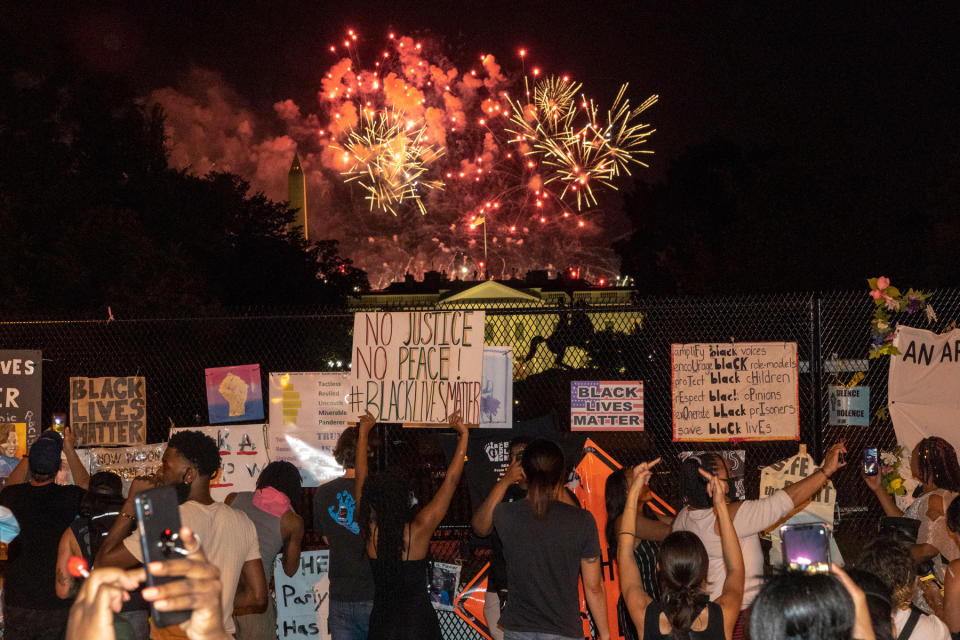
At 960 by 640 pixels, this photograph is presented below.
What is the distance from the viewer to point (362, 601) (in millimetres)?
5574

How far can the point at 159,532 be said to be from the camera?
7.57ft

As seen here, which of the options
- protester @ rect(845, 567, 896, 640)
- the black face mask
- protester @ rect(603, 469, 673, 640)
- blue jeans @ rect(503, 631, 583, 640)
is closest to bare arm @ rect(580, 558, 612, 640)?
blue jeans @ rect(503, 631, 583, 640)

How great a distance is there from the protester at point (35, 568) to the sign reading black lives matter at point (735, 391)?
14.4ft

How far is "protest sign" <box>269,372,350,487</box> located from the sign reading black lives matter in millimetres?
2738

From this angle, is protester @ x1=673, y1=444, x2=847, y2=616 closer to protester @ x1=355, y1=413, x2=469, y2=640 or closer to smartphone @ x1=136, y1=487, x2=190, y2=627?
protester @ x1=355, y1=413, x2=469, y2=640

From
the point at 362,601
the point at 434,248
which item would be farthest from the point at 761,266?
the point at 434,248

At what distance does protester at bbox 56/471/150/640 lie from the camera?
506cm

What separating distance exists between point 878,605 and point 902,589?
78 centimetres

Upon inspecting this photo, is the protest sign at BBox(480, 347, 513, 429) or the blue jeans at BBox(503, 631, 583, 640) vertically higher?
the protest sign at BBox(480, 347, 513, 429)

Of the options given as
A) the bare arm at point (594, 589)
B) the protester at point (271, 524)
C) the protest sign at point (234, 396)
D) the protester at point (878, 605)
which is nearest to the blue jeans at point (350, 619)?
the protester at point (271, 524)

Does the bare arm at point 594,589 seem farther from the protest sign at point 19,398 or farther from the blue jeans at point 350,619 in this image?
the protest sign at point 19,398

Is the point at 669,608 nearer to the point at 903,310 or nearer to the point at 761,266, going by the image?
the point at 903,310

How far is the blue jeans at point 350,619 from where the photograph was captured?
18.3 feet

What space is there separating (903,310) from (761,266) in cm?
3671
